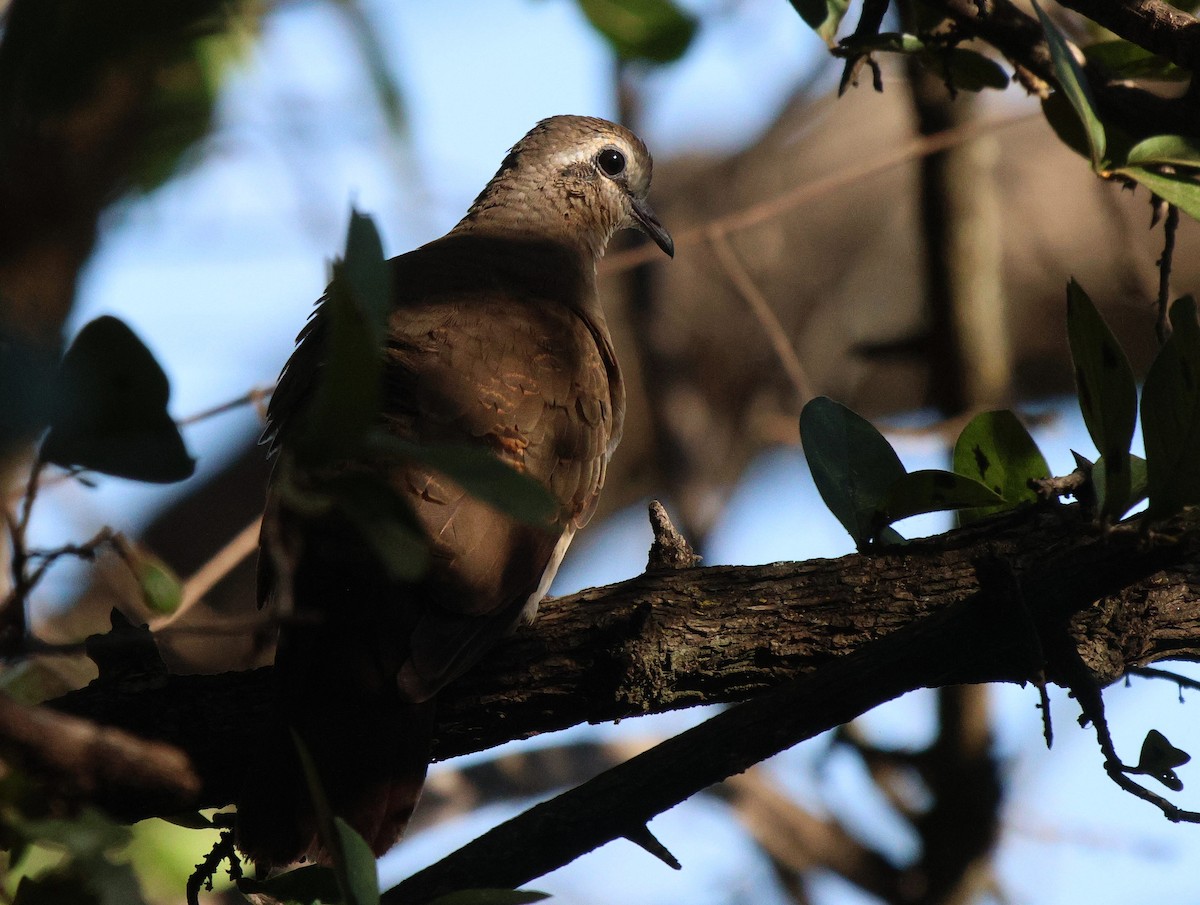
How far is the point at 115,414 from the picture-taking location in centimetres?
116

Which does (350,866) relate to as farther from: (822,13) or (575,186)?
(575,186)

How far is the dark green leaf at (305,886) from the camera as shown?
1.55 metres

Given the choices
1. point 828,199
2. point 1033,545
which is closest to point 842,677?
point 1033,545

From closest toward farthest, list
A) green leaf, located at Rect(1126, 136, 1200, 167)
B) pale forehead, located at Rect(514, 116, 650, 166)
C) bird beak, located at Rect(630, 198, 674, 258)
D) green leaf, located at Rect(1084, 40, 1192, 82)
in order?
green leaf, located at Rect(1126, 136, 1200, 167)
green leaf, located at Rect(1084, 40, 1192, 82)
pale forehead, located at Rect(514, 116, 650, 166)
bird beak, located at Rect(630, 198, 674, 258)

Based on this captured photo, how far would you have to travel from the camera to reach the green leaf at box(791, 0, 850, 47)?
2377 millimetres

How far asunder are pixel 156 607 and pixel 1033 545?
4.67 ft

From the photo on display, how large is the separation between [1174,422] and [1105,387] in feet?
0.31

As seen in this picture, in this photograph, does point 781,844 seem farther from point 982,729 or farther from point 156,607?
point 156,607

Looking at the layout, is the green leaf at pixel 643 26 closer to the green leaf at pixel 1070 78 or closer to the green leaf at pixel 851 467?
the green leaf at pixel 1070 78

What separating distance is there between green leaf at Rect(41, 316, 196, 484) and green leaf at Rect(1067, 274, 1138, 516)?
1087 mm

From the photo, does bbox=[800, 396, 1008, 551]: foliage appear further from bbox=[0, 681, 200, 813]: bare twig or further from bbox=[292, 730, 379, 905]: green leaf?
bbox=[0, 681, 200, 813]: bare twig

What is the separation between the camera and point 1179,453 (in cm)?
157

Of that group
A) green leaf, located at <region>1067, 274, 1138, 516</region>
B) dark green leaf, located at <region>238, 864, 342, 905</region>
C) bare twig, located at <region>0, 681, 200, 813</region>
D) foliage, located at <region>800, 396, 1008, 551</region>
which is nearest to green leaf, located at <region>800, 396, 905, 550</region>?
foliage, located at <region>800, 396, 1008, 551</region>

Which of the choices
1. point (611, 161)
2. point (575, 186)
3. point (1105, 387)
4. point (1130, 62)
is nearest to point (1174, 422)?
point (1105, 387)
